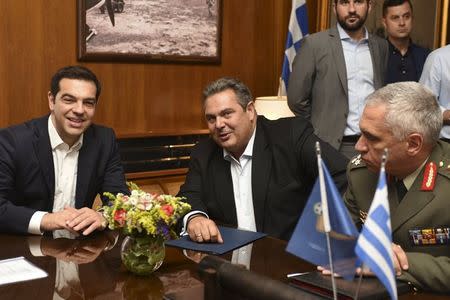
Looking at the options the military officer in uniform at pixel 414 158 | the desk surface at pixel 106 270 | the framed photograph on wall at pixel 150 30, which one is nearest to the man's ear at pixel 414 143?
the military officer in uniform at pixel 414 158

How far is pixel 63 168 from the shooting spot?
305 cm

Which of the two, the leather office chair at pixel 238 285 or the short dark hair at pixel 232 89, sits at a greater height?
the short dark hair at pixel 232 89

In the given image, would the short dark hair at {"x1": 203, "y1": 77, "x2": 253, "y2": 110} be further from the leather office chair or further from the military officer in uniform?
the leather office chair

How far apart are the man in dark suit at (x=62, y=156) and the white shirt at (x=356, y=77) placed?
70.6 inches

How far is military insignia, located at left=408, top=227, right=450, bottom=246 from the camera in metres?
1.92

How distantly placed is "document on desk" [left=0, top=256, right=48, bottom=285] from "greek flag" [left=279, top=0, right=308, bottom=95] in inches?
139

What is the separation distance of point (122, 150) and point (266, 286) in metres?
3.46

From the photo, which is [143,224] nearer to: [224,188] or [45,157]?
[224,188]

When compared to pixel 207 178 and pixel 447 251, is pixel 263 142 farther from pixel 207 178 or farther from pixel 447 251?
pixel 447 251

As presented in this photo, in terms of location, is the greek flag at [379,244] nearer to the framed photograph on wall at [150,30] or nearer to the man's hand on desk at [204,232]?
the man's hand on desk at [204,232]

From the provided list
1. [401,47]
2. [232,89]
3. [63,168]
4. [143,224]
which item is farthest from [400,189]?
[401,47]

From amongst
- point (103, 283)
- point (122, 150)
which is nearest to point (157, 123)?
point (122, 150)

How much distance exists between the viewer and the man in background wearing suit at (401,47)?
14.5 feet

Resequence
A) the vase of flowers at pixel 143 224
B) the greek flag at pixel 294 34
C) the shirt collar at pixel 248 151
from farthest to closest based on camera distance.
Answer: the greek flag at pixel 294 34 → the shirt collar at pixel 248 151 → the vase of flowers at pixel 143 224
